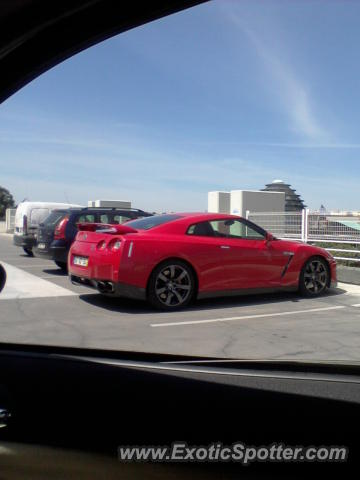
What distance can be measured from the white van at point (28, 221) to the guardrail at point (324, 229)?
6.23 m

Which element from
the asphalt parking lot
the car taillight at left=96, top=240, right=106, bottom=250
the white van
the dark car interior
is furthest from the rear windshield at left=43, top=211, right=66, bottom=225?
the dark car interior

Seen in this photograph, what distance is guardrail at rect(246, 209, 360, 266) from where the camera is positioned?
10.8 m

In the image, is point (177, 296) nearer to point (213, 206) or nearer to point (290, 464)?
point (290, 464)

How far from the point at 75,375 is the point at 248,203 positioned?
15.6 meters

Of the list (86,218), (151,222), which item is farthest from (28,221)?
(151,222)

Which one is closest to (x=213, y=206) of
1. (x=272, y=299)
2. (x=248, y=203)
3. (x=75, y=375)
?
(x=248, y=203)

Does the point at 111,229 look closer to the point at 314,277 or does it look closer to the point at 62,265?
the point at 314,277

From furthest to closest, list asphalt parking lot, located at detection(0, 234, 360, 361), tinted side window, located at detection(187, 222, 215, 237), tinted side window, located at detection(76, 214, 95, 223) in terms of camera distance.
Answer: tinted side window, located at detection(76, 214, 95, 223), tinted side window, located at detection(187, 222, 215, 237), asphalt parking lot, located at detection(0, 234, 360, 361)

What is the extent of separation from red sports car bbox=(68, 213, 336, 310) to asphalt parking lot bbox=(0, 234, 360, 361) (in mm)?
283

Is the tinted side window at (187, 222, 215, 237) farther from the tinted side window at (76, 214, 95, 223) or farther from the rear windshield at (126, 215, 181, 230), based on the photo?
the tinted side window at (76, 214, 95, 223)

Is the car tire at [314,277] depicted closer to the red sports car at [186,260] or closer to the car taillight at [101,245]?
the red sports car at [186,260]

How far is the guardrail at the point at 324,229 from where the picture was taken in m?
10.8

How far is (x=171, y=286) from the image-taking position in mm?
6438

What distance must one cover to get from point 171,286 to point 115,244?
3.20 feet
